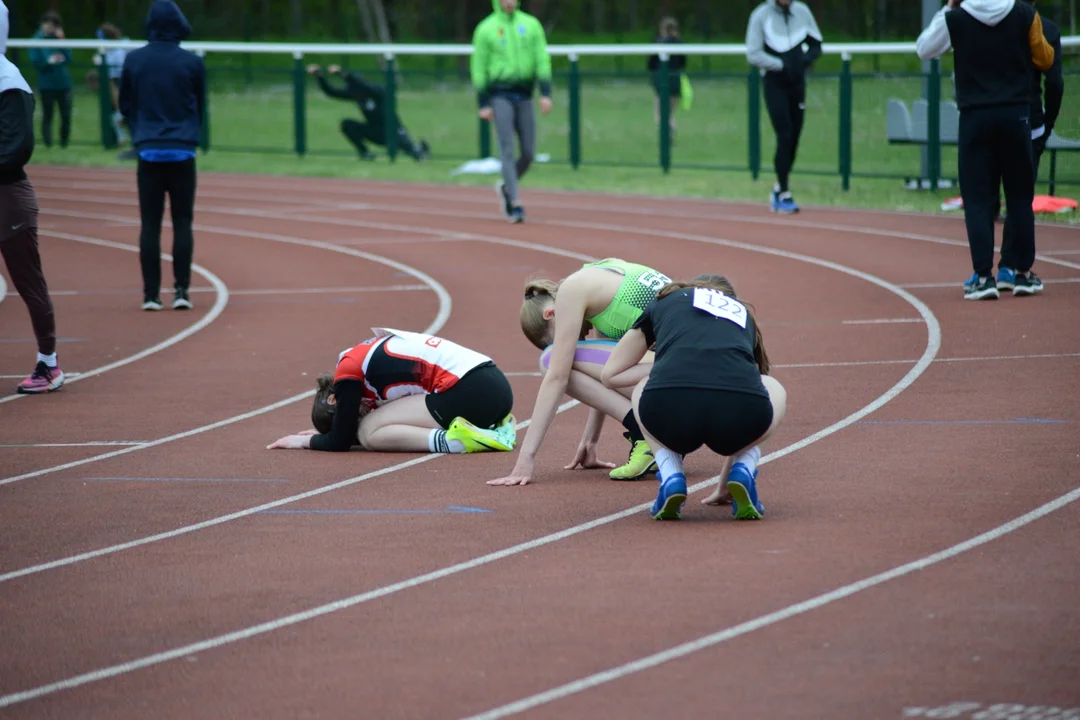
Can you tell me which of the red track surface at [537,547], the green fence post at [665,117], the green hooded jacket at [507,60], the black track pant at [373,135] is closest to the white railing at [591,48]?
the green fence post at [665,117]

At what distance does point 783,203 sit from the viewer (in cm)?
1847

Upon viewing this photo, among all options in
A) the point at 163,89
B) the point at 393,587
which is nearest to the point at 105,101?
the point at 163,89

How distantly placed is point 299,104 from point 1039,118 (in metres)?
16.6

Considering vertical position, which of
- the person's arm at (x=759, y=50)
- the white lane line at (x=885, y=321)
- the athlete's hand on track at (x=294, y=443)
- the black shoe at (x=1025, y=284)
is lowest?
the athlete's hand on track at (x=294, y=443)

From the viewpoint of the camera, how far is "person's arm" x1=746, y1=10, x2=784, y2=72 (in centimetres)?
1747

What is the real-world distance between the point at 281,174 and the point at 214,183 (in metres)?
1.35

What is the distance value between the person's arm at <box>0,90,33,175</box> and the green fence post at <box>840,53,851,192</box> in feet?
42.3

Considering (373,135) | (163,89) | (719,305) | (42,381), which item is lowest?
(42,381)

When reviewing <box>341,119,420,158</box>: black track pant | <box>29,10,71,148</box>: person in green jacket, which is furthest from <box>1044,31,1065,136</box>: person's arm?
<box>29,10,71,148</box>: person in green jacket

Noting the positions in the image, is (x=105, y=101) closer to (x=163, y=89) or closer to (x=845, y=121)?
(x=845, y=121)

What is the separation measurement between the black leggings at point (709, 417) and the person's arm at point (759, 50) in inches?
464

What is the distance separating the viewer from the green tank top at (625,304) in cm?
712

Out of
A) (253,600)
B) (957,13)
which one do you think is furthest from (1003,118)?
(253,600)

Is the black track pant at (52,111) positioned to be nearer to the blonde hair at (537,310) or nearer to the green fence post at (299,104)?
the green fence post at (299,104)
